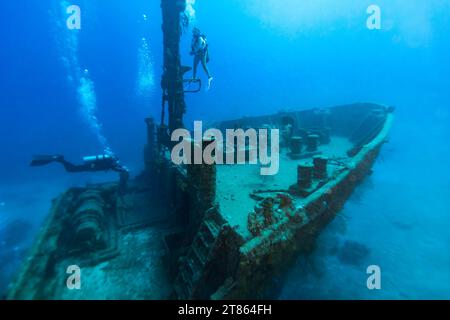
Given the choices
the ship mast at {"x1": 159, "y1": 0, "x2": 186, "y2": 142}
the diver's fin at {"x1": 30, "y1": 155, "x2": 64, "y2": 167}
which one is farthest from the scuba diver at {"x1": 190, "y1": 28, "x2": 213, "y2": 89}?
the diver's fin at {"x1": 30, "y1": 155, "x2": 64, "y2": 167}

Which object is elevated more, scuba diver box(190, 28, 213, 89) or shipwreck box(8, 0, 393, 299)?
scuba diver box(190, 28, 213, 89)

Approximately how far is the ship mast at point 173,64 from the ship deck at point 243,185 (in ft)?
8.47

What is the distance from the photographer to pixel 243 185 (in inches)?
273

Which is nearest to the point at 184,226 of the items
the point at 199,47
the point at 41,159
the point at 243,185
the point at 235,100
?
the point at 243,185

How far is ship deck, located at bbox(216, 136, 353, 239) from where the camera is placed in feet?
16.8

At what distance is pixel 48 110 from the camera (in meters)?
80.2

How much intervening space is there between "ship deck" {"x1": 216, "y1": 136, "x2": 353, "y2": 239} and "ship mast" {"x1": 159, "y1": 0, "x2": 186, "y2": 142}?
102 inches

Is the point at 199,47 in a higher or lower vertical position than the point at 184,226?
higher

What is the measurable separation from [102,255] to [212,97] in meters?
117

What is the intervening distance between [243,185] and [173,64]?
203 inches

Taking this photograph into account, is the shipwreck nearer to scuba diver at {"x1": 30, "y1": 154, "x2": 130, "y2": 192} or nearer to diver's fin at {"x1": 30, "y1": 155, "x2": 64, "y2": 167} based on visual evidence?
scuba diver at {"x1": 30, "y1": 154, "x2": 130, "y2": 192}

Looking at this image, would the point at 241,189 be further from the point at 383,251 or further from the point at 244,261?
the point at 383,251

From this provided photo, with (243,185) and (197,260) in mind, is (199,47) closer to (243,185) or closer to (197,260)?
(243,185)

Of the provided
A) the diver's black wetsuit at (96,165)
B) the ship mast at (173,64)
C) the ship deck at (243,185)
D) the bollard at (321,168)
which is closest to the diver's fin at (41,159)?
the diver's black wetsuit at (96,165)
